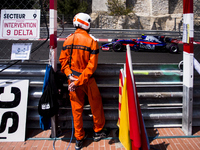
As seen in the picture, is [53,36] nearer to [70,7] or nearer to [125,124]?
[125,124]

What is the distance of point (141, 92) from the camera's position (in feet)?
11.6

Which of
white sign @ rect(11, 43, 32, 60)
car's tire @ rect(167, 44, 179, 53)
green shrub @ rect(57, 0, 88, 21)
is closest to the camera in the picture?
white sign @ rect(11, 43, 32, 60)

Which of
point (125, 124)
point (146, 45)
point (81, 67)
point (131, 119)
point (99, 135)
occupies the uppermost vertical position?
point (146, 45)

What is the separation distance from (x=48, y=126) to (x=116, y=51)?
23.2 feet

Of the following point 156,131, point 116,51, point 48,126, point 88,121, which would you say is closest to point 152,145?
point 156,131

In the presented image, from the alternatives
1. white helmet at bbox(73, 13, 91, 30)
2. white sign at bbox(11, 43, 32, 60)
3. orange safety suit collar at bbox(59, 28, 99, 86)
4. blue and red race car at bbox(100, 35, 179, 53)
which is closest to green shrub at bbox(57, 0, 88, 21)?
blue and red race car at bbox(100, 35, 179, 53)

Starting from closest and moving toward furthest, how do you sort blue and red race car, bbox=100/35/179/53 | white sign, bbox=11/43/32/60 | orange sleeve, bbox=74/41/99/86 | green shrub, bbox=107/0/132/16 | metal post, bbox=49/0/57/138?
1. orange sleeve, bbox=74/41/99/86
2. metal post, bbox=49/0/57/138
3. white sign, bbox=11/43/32/60
4. blue and red race car, bbox=100/35/179/53
5. green shrub, bbox=107/0/132/16

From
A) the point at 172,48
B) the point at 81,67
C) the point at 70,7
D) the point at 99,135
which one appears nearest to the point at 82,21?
the point at 81,67

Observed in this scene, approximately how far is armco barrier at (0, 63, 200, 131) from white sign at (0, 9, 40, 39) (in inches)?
22.0

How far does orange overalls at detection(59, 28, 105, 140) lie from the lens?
279cm

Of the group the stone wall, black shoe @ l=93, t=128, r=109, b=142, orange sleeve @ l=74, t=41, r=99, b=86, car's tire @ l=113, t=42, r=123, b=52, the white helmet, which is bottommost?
black shoe @ l=93, t=128, r=109, b=142

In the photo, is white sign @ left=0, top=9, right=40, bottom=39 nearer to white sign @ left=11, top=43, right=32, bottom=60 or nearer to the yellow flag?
white sign @ left=11, top=43, right=32, bottom=60

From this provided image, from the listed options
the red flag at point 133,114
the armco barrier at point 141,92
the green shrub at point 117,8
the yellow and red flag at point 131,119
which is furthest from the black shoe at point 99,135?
the green shrub at point 117,8

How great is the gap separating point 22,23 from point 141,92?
237 centimetres
